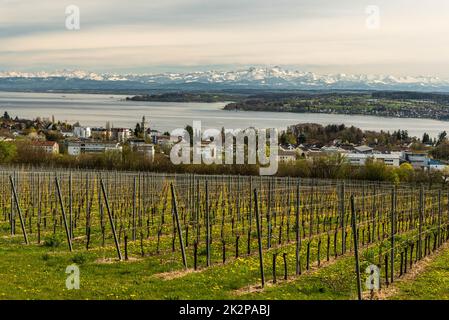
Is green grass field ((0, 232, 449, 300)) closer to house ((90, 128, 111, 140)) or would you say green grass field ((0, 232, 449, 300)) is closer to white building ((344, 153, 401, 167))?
white building ((344, 153, 401, 167))

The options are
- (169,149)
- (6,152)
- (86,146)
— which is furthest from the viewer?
(86,146)

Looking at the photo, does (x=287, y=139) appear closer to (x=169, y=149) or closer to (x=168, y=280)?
(x=169, y=149)

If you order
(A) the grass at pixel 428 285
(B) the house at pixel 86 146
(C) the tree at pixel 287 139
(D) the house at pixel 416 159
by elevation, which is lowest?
(D) the house at pixel 416 159

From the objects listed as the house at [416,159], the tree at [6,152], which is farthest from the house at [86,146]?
the house at [416,159]

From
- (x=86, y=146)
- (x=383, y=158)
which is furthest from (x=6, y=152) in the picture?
(x=383, y=158)

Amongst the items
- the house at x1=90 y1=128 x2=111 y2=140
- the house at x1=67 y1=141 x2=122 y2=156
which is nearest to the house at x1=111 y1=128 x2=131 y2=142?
the house at x1=90 y1=128 x2=111 y2=140

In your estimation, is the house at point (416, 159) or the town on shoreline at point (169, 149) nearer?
the town on shoreline at point (169, 149)

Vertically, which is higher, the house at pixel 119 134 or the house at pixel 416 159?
the house at pixel 119 134

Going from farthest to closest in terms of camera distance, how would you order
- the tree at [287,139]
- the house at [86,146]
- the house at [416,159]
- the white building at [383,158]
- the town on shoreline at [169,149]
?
the tree at [287,139]
the house at [86,146]
the house at [416,159]
the white building at [383,158]
the town on shoreline at [169,149]

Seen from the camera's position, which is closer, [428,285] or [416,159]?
[428,285]

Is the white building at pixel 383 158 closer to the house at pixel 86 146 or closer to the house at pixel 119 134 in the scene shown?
the house at pixel 86 146

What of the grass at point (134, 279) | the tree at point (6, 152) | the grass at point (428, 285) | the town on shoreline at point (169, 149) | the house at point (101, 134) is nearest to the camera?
the grass at point (134, 279)
